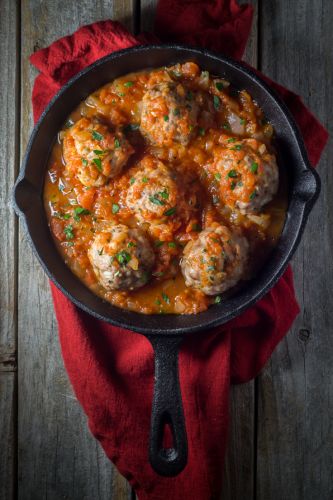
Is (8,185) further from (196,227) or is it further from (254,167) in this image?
(254,167)

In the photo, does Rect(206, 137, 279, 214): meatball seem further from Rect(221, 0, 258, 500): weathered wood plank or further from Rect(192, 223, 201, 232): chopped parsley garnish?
Rect(221, 0, 258, 500): weathered wood plank

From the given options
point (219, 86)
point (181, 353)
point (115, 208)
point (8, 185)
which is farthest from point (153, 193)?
point (8, 185)

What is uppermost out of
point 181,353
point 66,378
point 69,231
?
point 69,231

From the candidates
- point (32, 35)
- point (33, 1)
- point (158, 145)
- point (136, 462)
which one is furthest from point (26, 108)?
point (136, 462)

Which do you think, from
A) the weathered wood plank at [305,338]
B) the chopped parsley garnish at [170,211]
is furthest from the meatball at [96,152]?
the weathered wood plank at [305,338]

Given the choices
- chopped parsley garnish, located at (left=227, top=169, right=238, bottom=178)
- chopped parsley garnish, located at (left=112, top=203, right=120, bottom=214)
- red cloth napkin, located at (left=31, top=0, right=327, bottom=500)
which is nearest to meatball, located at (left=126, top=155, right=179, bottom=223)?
chopped parsley garnish, located at (left=112, top=203, right=120, bottom=214)
